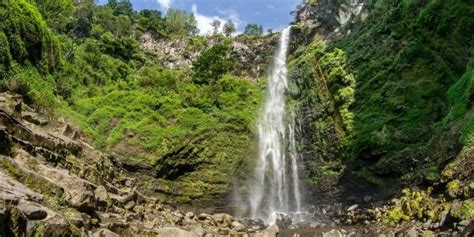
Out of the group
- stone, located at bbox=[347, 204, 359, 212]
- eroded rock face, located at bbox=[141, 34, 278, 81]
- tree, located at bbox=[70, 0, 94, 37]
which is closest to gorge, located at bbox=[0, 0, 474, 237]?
stone, located at bbox=[347, 204, 359, 212]

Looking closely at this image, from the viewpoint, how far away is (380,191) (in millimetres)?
24562

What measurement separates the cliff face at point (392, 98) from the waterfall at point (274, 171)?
1.40 metres

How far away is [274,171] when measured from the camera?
103 feet

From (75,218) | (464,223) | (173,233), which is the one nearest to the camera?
(75,218)

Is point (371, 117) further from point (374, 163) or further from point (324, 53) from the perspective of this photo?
point (324, 53)

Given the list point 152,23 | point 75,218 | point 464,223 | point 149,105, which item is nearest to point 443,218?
point 464,223

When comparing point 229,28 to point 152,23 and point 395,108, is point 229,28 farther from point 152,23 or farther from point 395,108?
point 395,108

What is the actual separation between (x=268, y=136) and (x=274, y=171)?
3480 millimetres

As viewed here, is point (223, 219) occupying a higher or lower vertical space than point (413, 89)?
lower

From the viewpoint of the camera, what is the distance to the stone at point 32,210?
1024 centimetres

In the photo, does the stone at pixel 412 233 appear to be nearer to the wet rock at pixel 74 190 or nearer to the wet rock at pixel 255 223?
the wet rock at pixel 255 223

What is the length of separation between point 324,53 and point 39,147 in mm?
24372

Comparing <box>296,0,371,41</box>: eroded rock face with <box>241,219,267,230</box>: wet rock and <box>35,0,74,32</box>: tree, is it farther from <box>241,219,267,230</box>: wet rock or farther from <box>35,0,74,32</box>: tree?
<box>35,0,74,32</box>: tree

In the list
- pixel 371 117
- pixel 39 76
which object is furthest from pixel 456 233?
pixel 39 76
